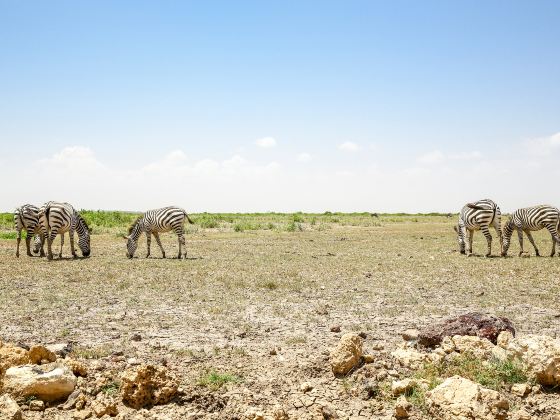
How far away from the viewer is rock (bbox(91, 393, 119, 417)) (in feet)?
17.7

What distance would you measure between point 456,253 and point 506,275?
6967 mm

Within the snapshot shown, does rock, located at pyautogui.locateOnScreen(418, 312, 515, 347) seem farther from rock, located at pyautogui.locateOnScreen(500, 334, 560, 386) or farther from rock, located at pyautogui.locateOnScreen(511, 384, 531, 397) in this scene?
rock, located at pyautogui.locateOnScreen(511, 384, 531, 397)

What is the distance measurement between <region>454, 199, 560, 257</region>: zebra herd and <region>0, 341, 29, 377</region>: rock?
60.0ft

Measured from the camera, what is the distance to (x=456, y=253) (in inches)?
853

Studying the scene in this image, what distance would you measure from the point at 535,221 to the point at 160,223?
1604 cm

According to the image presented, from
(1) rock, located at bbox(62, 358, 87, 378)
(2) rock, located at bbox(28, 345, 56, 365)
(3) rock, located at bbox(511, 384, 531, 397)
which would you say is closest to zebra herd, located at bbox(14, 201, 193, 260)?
(2) rock, located at bbox(28, 345, 56, 365)

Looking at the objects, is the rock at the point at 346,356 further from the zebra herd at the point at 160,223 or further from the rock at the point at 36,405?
the zebra herd at the point at 160,223

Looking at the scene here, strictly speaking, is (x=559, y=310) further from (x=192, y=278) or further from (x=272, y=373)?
(x=192, y=278)

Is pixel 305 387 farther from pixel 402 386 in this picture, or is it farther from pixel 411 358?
pixel 411 358

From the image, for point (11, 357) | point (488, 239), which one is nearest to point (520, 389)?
point (11, 357)

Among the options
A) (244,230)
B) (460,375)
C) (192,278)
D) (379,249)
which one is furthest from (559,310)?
(244,230)

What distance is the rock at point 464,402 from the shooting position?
5.05 meters

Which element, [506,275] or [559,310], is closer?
[559,310]

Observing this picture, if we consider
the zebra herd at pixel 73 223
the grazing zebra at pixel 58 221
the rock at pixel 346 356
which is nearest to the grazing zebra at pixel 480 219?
the zebra herd at pixel 73 223
